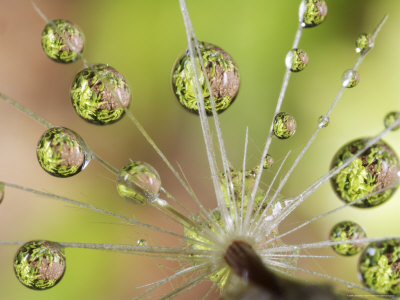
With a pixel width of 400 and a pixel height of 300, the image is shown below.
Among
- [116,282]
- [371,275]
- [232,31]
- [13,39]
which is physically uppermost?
[13,39]

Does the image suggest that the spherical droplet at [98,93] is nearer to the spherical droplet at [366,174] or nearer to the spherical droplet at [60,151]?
the spherical droplet at [60,151]

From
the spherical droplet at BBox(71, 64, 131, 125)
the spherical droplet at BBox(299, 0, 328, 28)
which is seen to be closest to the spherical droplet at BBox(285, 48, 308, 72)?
the spherical droplet at BBox(299, 0, 328, 28)

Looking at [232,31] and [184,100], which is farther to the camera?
[232,31]

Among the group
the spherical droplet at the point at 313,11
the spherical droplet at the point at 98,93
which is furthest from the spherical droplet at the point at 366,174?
the spherical droplet at the point at 98,93

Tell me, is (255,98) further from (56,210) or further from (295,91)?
(56,210)

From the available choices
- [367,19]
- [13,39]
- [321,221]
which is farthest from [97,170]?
[367,19]
